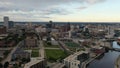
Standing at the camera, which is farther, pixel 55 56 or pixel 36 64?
pixel 55 56

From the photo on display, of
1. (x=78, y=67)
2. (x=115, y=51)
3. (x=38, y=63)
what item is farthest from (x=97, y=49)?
(x=38, y=63)

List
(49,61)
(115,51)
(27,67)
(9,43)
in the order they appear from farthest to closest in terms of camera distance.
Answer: (9,43)
(115,51)
(49,61)
(27,67)

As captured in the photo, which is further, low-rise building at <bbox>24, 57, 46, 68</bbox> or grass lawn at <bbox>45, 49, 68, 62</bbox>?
grass lawn at <bbox>45, 49, 68, 62</bbox>

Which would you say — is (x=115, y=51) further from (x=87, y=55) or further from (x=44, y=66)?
(x=44, y=66)

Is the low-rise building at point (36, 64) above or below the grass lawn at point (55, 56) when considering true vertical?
above

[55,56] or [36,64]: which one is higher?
[36,64]

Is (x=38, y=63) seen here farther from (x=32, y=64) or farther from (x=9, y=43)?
(x=9, y=43)

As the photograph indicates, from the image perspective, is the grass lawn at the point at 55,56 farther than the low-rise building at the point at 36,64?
Yes

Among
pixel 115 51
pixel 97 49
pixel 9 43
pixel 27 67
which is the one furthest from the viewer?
pixel 9 43

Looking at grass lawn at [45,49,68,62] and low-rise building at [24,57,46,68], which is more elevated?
low-rise building at [24,57,46,68]

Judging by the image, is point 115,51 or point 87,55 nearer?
point 87,55
